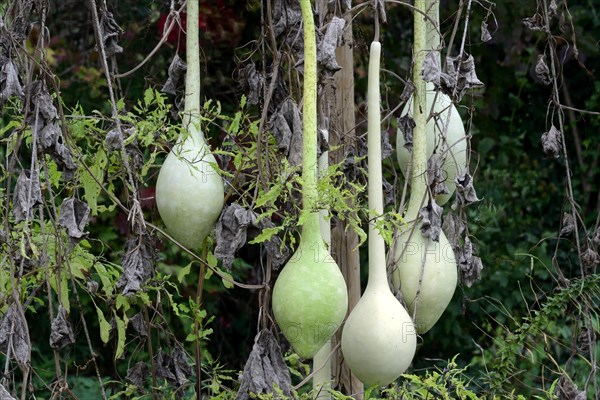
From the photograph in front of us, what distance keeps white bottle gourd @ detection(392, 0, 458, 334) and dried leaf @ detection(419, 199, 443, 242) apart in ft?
0.04

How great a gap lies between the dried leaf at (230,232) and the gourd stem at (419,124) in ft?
0.84

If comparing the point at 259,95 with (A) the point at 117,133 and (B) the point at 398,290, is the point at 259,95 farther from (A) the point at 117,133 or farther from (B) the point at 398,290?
(B) the point at 398,290

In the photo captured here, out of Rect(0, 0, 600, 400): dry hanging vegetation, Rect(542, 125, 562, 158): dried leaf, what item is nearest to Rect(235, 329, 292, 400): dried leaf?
Rect(0, 0, 600, 400): dry hanging vegetation

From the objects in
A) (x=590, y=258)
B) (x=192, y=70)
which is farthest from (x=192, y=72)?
(x=590, y=258)

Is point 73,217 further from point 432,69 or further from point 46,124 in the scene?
point 432,69

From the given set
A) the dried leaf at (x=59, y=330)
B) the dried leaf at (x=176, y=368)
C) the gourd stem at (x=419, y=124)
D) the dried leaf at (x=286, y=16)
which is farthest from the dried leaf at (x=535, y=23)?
the dried leaf at (x=59, y=330)

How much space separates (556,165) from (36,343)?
84.6 inches

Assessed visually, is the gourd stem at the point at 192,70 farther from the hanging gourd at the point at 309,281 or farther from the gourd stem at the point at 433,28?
the gourd stem at the point at 433,28

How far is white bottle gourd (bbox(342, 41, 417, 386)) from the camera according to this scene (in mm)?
1305

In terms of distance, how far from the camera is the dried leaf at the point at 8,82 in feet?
4.56

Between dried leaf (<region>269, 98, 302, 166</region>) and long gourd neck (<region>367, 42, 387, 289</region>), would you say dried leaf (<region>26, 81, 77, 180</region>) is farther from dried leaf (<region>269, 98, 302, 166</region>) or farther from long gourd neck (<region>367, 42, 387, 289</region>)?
long gourd neck (<region>367, 42, 387, 289</region>)

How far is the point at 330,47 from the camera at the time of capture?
54.2 inches

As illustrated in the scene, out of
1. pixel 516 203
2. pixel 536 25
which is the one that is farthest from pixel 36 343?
pixel 536 25

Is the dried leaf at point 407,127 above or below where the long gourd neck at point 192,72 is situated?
below
